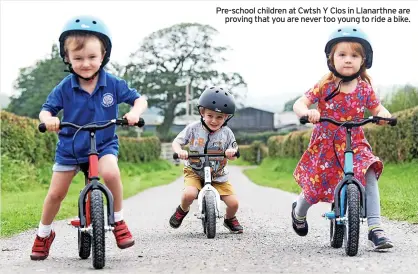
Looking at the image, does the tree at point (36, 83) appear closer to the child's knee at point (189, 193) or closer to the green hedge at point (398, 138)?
A: the green hedge at point (398, 138)

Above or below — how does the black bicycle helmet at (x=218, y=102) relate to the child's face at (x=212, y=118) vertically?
above

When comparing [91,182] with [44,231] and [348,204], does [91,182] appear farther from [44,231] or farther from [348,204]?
[348,204]

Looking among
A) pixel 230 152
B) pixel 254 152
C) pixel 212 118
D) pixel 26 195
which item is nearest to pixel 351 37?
pixel 230 152

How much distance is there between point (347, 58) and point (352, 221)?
4.68ft

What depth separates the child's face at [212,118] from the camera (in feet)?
23.0

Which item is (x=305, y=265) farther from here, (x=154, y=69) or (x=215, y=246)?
(x=154, y=69)

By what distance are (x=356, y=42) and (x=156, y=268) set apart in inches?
101

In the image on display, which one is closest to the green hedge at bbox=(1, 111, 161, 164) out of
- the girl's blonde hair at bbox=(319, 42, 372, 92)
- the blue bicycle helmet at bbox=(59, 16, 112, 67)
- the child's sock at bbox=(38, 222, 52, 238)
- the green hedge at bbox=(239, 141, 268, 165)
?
the child's sock at bbox=(38, 222, 52, 238)

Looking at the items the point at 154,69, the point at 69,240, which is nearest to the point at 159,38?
the point at 154,69

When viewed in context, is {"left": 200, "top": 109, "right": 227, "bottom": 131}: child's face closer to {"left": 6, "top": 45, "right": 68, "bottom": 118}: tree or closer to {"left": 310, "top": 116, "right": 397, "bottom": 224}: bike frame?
{"left": 310, "top": 116, "right": 397, "bottom": 224}: bike frame

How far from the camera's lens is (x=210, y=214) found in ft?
21.3

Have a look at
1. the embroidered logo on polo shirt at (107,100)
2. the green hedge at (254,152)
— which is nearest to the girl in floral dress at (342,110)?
the embroidered logo on polo shirt at (107,100)

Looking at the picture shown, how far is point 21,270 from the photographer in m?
4.68

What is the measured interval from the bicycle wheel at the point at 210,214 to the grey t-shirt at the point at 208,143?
437 millimetres
